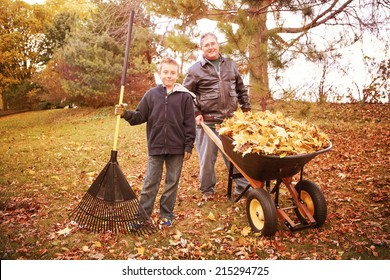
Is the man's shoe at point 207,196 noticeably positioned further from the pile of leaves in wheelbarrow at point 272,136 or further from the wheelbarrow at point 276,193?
the pile of leaves in wheelbarrow at point 272,136

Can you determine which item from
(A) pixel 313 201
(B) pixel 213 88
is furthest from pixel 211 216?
(B) pixel 213 88

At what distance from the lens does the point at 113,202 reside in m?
2.94

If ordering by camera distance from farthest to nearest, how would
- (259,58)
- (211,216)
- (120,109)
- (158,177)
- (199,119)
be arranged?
(259,58)
(199,119)
(211,216)
(158,177)
(120,109)

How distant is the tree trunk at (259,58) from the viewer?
187 inches

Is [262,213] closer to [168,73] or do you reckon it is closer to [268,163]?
[268,163]

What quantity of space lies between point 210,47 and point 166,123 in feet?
3.66

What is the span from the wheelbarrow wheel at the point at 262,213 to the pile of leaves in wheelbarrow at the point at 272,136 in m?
0.46

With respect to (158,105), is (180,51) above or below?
above

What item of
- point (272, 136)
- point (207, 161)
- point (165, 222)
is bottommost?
point (165, 222)

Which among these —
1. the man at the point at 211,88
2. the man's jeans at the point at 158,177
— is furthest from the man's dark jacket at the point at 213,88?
the man's jeans at the point at 158,177

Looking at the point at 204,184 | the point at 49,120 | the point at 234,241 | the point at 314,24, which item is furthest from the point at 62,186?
the point at 314,24
